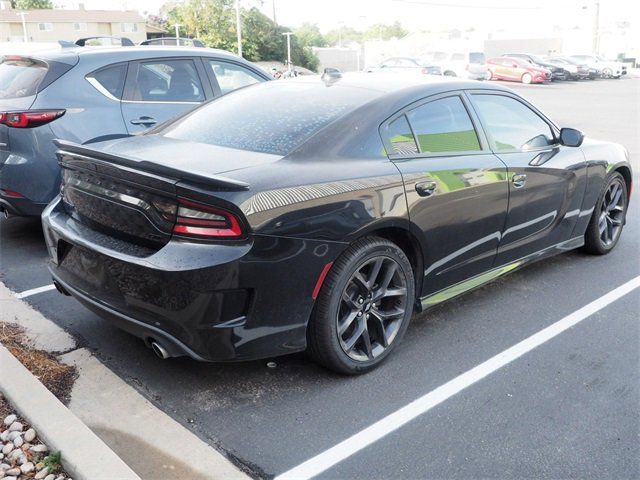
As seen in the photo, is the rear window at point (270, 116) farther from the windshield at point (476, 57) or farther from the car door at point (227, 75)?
the windshield at point (476, 57)

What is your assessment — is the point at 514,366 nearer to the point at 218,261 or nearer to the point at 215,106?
the point at 218,261

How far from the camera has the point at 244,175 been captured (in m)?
2.93

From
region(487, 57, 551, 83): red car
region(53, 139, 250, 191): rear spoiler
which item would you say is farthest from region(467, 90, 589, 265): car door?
region(487, 57, 551, 83): red car

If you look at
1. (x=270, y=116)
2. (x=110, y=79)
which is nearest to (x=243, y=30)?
(x=110, y=79)

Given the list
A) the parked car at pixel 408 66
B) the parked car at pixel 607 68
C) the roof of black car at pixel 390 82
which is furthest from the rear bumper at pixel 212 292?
the parked car at pixel 607 68

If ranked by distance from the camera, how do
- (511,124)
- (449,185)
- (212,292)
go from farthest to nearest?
(511,124)
(449,185)
(212,292)

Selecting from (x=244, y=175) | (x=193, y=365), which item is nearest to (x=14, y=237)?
(x=193, y=365)

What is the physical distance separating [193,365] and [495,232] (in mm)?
2036

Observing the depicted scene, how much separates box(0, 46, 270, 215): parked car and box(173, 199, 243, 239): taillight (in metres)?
2.45

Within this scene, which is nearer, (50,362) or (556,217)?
(50,362)

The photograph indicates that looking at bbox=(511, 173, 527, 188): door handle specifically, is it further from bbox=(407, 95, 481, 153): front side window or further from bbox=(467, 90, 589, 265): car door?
bbox=(407, 95, 481, 153): front side window

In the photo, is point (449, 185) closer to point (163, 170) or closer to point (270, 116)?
point (270, 116)

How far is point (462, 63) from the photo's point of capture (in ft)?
117

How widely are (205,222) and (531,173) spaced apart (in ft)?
7.98
